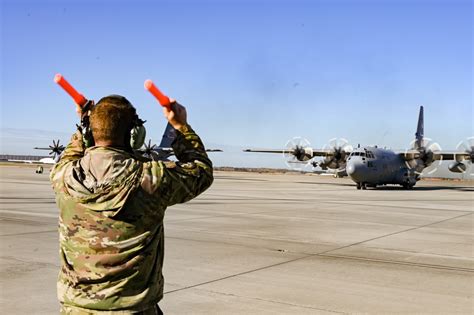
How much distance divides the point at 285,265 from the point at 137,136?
5726mm

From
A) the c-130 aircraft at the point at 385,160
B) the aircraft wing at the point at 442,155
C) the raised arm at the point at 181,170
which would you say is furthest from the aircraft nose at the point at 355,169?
the raised arm at the point at 181,170

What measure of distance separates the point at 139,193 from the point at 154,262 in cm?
41

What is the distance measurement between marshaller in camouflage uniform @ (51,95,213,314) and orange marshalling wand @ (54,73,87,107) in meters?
0.34

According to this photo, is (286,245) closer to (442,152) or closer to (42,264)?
(42,264)

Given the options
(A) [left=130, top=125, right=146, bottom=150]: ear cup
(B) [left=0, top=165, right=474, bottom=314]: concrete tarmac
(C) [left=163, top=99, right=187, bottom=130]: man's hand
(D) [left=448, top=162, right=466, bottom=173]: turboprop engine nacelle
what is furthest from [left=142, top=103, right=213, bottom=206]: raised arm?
(D) [left=448, top=162, right=466, bottom=173]: turboprop engine nacelle

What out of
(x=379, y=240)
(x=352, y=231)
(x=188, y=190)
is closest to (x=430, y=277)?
(x=379, y=240)

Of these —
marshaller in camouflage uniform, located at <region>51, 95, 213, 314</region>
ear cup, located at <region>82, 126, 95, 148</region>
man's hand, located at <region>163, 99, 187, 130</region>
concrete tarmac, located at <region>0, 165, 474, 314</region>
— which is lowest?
concrete tarmac, located at <region>0, 165, 474, 314</region>

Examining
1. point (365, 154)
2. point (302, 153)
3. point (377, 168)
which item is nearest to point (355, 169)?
point (365, 154)

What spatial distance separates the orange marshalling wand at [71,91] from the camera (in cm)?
266

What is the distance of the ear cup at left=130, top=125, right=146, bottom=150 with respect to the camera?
2904mm

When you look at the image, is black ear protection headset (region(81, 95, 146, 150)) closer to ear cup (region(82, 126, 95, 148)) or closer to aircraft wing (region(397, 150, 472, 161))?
ear cup (region(82, 126, 95, 148))

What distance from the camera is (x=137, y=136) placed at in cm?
293

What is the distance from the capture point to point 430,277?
7.64 meters

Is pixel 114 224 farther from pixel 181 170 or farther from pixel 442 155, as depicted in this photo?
pixel 442 155
